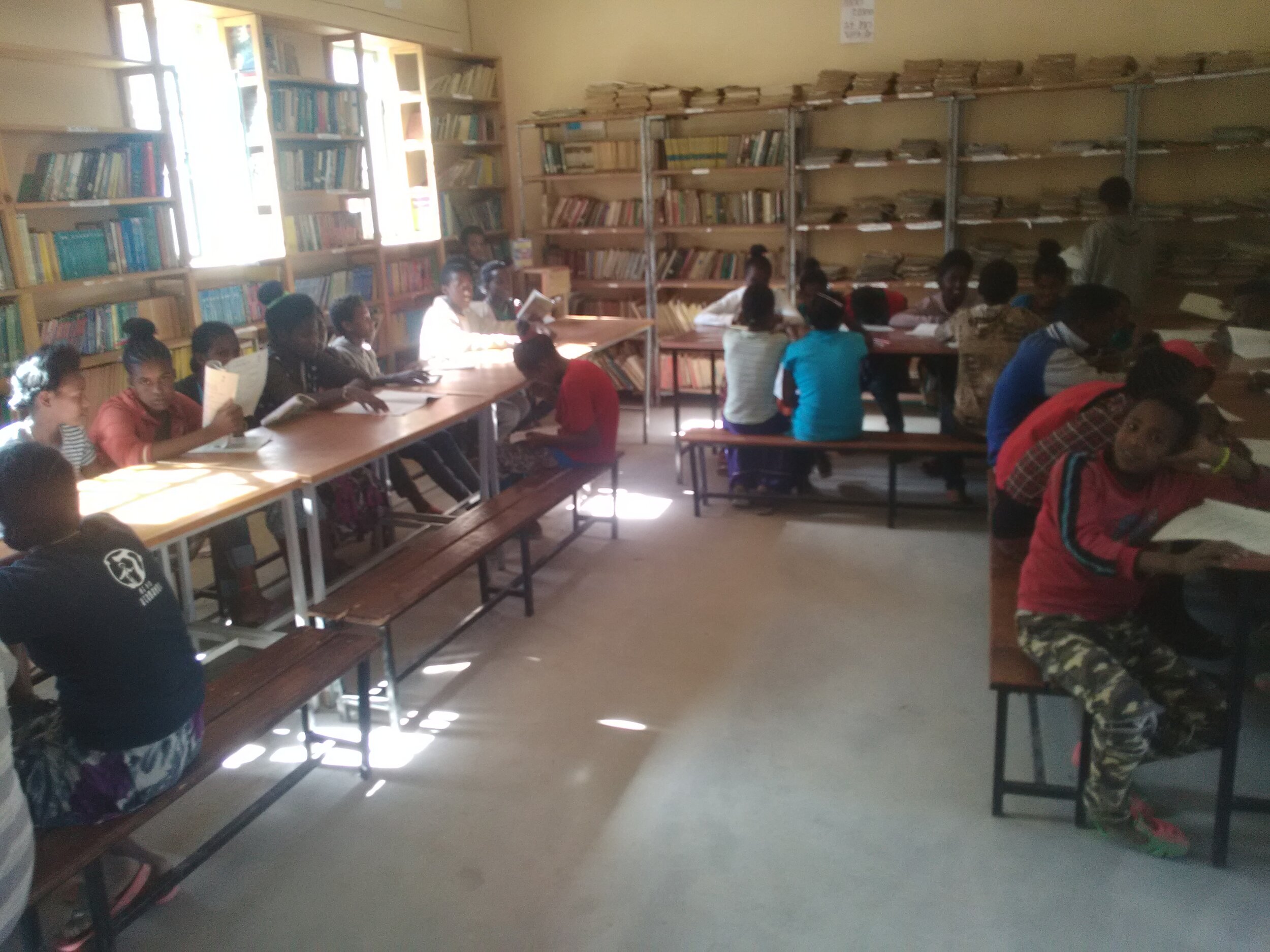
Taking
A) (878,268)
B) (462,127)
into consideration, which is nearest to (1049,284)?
(878,268)

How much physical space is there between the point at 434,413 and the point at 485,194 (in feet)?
14.2

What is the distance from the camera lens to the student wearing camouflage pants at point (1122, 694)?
88.2 inches

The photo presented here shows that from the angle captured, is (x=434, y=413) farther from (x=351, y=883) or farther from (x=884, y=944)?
(x=884, y=944)

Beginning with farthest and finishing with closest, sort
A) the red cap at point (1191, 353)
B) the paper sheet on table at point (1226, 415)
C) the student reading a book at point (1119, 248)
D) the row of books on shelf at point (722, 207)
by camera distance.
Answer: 1. the row of books on shelf at point (722, 207)
2. the student reading a book at point (1119, 248)
3. the red cap at point (1191, 353)
4. the paper sheet on table at point (1226, 415)

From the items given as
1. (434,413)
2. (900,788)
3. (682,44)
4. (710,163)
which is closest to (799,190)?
(710,163)

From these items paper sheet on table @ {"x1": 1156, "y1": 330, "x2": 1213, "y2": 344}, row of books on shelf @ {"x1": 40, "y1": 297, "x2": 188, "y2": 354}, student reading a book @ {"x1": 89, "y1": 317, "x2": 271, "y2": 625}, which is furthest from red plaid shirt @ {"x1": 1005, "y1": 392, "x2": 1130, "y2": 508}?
row of books on shelf @ {"x1": 40, "y1": 297, "x2": 188, "y2": 354}

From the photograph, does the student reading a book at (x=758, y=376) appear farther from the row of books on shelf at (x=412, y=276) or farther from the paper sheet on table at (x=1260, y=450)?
the row of books on shelf at (x=412, y=276)

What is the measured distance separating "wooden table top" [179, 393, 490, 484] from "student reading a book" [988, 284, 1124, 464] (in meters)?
2.09

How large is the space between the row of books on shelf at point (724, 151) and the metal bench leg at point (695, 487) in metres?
2.82

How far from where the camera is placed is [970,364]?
4.56 m

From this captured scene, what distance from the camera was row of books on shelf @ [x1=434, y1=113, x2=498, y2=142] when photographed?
706cm

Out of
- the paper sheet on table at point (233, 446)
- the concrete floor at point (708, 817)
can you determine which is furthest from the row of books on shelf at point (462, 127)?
the concrete floor at point (708, 817)

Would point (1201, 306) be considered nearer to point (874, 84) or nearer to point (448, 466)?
point (874, 84)

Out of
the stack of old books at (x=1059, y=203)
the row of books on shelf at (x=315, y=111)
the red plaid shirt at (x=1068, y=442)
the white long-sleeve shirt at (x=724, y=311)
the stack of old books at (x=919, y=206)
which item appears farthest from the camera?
the stack of old books at (x=919, y=206)
